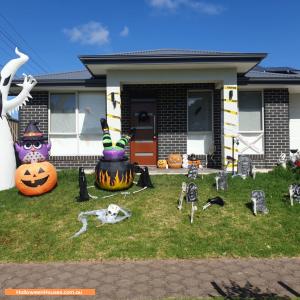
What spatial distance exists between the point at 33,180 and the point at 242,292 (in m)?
5.90

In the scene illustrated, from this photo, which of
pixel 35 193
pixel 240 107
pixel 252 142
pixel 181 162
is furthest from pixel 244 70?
pixel 35 193

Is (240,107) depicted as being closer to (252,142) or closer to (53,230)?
(252,142)

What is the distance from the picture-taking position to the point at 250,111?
1299 cm

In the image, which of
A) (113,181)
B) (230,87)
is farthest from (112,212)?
(230,87)

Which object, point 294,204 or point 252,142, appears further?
point 252,142

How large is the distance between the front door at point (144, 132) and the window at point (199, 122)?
123 cm

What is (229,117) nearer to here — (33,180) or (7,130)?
(33,180)

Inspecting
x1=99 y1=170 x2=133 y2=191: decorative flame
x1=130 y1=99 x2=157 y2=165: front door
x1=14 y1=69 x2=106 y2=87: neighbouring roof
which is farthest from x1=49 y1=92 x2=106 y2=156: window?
x1=99 y1=170 x2=133 y2=191: decorative flame

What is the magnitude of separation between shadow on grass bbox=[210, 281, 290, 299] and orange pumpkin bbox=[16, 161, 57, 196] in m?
5.45

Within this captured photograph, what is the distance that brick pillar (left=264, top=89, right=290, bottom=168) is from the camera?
501 inches

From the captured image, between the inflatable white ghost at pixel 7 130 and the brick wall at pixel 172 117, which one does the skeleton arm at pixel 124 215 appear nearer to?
the inflatable white ghost at pixel 7 130

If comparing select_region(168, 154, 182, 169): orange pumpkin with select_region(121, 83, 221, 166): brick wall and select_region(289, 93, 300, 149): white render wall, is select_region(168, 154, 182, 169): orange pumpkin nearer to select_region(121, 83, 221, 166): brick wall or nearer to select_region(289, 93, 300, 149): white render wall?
select_region(121, 83, 221, 166): brick wall

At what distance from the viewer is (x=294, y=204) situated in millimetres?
7945

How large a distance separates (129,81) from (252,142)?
464cm
